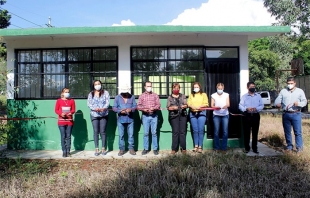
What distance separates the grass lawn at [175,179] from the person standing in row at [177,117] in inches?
47.4

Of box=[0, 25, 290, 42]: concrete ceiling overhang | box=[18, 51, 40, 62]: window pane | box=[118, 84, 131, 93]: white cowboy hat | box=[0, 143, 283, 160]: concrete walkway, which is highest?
box=[0, 25, 290, 42]: concrete ceiling overhang

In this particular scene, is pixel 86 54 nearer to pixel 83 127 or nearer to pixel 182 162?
pixel 83 127

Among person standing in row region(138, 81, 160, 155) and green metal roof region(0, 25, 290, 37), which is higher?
green metal roof region(0, 25, 290, 37)

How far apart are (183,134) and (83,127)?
261cm

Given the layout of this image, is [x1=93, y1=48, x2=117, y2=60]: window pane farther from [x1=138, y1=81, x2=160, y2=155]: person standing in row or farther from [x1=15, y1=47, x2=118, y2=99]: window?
[x1=138, y1=81, x2=160, y2=155]: person standing in row

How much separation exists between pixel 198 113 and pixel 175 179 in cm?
276

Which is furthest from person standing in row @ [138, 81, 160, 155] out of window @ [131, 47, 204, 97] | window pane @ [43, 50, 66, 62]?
window pane @ [43, 50, 66, 62]

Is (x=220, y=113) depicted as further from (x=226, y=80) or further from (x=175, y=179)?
(x=175, y=179)

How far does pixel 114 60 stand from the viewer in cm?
784

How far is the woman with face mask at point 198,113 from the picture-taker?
7062mm

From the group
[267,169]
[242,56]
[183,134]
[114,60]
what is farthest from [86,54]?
[267,169]

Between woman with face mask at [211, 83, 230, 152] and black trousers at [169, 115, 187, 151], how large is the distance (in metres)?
0.75

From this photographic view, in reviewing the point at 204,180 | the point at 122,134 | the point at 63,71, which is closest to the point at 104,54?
the point at 63,71

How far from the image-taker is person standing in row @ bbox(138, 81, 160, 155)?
7020mm
